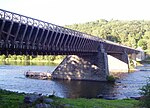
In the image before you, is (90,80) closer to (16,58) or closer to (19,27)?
(19,27)

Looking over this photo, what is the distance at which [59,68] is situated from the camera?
9994cm

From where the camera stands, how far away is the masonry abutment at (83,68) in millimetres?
96750

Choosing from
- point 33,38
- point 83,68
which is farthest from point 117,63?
point 33,38

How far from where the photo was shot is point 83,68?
98.9 metres

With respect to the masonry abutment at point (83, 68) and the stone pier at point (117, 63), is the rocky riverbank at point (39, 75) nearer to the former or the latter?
the masonry abutment at point (83, 68)

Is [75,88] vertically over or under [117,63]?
under

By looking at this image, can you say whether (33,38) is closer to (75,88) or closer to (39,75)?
(75,88)

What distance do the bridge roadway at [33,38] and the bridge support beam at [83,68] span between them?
10842 millimetres

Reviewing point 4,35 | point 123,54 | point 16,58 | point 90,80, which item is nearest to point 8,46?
point 4,35

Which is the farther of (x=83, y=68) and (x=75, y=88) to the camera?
(x=83, y=68)

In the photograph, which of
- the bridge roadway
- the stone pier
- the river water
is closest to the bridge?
the bridge roadway

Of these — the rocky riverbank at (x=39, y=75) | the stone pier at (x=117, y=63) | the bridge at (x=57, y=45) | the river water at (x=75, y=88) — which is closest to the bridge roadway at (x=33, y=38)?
the bridge at (x=57, y=45)

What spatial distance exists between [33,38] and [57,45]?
1226 cm

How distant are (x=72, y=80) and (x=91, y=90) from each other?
932 inches
